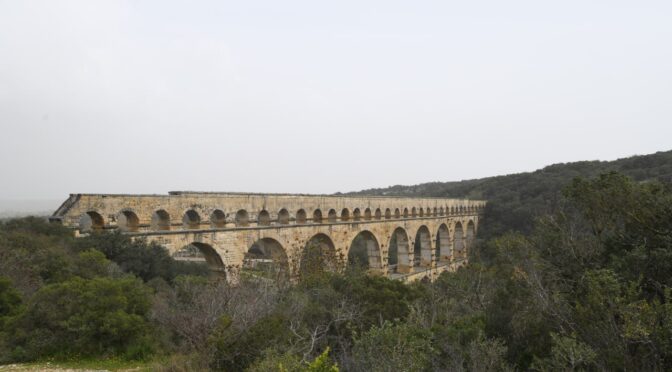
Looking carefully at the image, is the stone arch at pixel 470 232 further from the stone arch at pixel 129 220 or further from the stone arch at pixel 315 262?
the stone arch at pixel 129 220

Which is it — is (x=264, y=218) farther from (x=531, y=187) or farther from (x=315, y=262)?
(x=531, y=187)

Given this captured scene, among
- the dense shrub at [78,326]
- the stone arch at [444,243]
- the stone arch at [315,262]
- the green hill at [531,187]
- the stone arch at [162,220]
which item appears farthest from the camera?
the green hill at [531,187]

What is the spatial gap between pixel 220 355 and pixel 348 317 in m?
2.73

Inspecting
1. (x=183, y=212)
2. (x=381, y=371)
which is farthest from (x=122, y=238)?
(x=381, y=371)

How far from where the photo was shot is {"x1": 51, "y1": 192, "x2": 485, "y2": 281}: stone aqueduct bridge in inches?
480

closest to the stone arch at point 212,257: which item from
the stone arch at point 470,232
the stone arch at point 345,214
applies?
the stone arch at point 345,214

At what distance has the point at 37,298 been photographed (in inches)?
301

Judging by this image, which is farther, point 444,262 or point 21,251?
point 444,262

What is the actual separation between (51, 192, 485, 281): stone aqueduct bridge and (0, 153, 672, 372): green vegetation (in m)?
2.13

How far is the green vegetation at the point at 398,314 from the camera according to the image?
5.64 meters

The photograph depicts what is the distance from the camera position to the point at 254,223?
1580cm

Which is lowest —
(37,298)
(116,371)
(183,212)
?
(116,371)

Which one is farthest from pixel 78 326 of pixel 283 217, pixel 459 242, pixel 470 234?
pixel 470 234

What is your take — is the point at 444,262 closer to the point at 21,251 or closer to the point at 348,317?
the point at 348,317
